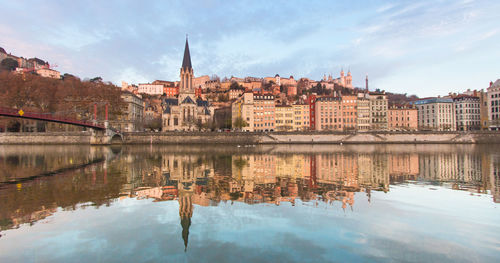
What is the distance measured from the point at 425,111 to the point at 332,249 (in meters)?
109

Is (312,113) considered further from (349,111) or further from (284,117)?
(349,111)

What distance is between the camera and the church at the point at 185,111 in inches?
3497

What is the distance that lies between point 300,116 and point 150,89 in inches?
3610

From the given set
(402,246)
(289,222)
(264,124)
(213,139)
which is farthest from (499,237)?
(264,124)

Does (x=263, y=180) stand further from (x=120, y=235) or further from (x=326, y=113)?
(x=326, y=113)

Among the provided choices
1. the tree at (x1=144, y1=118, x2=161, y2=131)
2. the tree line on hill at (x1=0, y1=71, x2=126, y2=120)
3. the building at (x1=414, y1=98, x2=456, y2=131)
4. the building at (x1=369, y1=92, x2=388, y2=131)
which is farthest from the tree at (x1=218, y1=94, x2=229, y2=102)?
the building at (x1=414, y1=98, x2=456, y2=131)

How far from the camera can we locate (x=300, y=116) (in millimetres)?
90312

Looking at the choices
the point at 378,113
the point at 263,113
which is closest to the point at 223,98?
the point at 263,113

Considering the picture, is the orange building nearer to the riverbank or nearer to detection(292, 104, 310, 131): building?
detection(292, 104, 310, 131): building

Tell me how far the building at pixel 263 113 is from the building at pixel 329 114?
13.8m

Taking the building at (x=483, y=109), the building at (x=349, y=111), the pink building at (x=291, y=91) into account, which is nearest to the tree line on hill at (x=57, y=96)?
the building at (x=349, y=111)

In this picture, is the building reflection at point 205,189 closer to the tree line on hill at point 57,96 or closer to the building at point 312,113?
the tree line on hill at point 57,96

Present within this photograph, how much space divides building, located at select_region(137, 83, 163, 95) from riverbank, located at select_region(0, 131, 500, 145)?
89.8 meters

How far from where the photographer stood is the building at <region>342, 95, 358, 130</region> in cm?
8744
